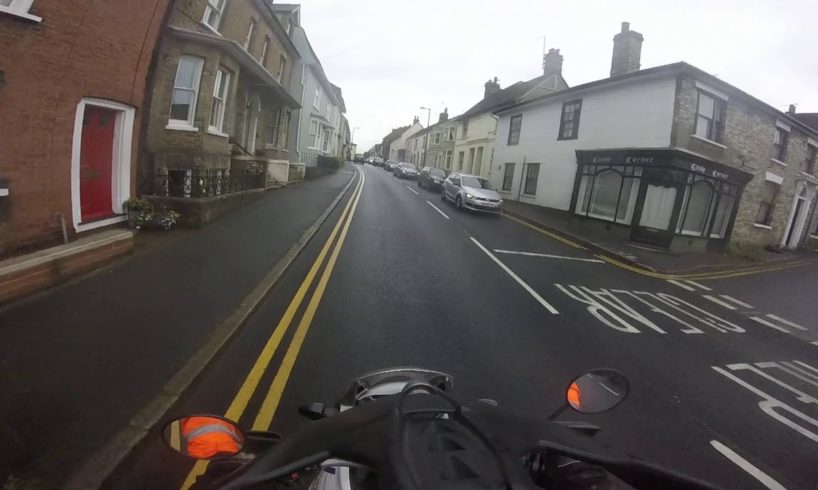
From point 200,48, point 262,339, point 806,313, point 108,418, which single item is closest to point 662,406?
point 262,339

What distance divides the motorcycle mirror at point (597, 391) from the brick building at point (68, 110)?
7228mm

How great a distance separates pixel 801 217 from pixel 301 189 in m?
26.9

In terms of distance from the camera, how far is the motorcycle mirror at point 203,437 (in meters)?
1.64

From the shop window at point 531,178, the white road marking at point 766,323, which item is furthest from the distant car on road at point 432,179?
the white road marking at point 766,323

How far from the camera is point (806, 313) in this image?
9.98 metres

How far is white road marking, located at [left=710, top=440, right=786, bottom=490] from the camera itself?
336 centimetres

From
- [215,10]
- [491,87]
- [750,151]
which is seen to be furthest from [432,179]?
[215,10]

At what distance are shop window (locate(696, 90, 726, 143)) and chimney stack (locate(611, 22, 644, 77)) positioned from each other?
15.3ft

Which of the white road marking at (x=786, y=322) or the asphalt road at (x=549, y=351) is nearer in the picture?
the asphalt road at (x=549, y=351)

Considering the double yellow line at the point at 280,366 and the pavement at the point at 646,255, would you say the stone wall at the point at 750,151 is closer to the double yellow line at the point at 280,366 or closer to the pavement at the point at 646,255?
the pavement at the point at 646,255

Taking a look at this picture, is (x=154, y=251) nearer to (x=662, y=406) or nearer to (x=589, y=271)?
(x=662, y=406)

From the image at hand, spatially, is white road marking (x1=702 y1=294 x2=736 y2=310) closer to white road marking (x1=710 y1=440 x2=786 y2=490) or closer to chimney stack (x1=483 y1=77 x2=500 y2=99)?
white road marking (x1=710 y1=440 x2=786 y2=490)

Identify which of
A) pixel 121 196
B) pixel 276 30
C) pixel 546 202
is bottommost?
pixel 121 196

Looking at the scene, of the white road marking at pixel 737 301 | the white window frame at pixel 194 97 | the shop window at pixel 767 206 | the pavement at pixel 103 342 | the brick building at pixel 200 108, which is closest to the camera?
the pavement at pixel 103 342
